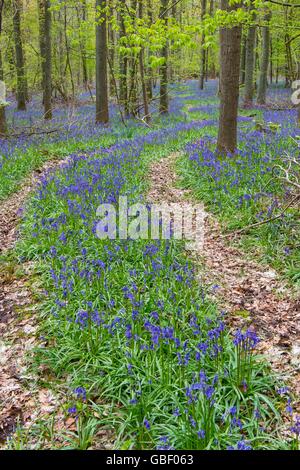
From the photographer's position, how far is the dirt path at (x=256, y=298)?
4.34m

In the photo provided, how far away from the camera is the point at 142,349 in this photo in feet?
14.0

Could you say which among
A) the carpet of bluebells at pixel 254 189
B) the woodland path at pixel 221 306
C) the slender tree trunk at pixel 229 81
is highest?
the slender tree trunk at pixel 229 81

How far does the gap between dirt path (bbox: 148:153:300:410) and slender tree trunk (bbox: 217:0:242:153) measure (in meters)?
4.03

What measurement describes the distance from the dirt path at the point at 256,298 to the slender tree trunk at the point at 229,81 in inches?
159

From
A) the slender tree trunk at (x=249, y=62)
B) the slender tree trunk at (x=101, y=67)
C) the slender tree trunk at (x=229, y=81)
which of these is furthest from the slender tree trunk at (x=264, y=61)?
the slender tree trunk at (x=229, y=81)

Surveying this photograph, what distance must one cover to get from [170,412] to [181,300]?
60.3 inches

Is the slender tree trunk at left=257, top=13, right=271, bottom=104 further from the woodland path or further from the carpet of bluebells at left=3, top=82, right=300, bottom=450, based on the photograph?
the woodland path

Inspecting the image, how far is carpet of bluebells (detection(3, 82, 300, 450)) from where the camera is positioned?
3355 mm

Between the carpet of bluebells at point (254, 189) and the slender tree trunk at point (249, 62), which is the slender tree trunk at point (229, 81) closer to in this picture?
the carpet of bluebells at point (254, 189)

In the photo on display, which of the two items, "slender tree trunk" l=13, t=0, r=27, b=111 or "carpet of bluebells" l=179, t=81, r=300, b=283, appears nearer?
"carpet of bluebells" l=179, t=81, r=300, b=283

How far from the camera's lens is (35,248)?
667 centimetres

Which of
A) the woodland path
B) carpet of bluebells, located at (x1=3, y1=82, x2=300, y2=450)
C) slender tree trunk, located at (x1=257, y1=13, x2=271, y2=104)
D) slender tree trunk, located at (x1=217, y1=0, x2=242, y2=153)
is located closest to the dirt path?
the woodland path

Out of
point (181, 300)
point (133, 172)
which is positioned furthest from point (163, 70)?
point (181, 300)

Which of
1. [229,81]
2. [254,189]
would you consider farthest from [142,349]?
[229,81]
